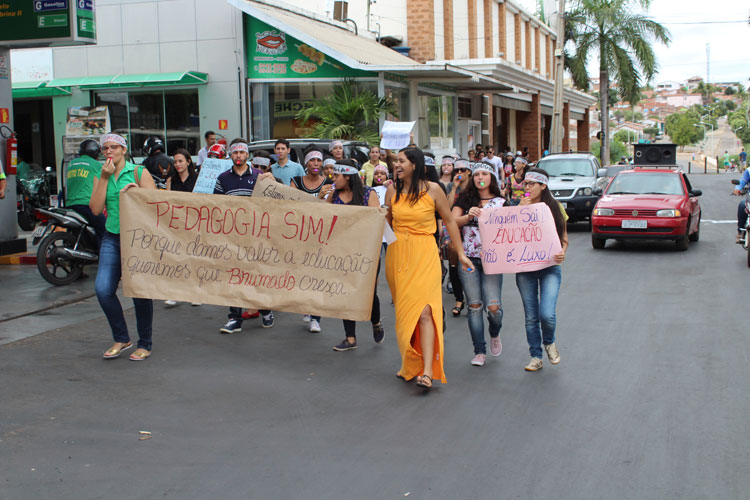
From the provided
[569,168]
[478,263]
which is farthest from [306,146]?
[478,263]

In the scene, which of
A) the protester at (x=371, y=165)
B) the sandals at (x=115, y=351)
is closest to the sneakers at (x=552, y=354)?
the sandals at (x=115, y=351)

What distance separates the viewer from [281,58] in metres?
22.2

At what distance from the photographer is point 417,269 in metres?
6.48

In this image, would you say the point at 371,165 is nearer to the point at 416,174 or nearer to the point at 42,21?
the point at 42,21

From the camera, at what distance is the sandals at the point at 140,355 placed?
7.33 m

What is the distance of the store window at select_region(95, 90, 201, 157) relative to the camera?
22344 millimetres

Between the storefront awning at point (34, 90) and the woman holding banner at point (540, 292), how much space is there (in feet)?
62.5

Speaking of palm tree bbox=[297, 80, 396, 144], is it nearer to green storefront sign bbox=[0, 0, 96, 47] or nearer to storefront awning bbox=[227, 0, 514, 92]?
storefront awning bbox=[227, 0, 514, 92]

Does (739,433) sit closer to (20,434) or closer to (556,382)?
(556,382)

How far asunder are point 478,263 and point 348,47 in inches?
661

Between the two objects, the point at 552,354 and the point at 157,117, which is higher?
the point at 157,117

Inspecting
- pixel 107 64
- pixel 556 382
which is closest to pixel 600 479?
pixel 556 382

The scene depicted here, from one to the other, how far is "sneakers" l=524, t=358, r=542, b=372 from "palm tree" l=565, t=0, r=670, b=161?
36885mm

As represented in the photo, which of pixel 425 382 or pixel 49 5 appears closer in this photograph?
pixel 425 382
